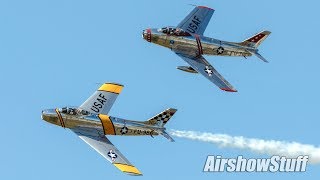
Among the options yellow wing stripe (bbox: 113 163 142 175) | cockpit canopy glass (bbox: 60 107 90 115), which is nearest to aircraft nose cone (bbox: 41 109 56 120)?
cockpit canopy glass (bbox: 60 107 90 115)

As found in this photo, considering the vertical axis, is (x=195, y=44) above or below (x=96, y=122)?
above

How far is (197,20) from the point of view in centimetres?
9619

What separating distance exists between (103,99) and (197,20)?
45.8 ft

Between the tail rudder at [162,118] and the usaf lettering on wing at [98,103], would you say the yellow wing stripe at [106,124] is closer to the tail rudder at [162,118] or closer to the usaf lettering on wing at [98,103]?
the usaf lettering on wing at [98,103]

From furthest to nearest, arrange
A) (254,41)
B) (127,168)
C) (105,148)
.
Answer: (254,41), (105,148), (127,168)

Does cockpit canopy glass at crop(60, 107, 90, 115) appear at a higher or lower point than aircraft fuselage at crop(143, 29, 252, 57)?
lower

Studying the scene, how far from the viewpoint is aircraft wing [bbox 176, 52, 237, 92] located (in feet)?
292

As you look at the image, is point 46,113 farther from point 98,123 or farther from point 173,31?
point 173,31

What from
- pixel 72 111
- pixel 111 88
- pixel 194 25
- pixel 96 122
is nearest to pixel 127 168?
pixel 96 122

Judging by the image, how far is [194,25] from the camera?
95.8 metres

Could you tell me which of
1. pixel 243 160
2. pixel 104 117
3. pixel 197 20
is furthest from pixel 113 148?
pixel 197 20

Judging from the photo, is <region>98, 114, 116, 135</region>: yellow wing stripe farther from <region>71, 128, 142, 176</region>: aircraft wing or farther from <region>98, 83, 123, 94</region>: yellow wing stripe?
<region>98, 83, 123, 94</region>: yellow wing stripe

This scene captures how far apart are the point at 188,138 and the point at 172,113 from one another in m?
2.51

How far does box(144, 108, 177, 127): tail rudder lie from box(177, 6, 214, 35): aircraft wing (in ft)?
39.2
